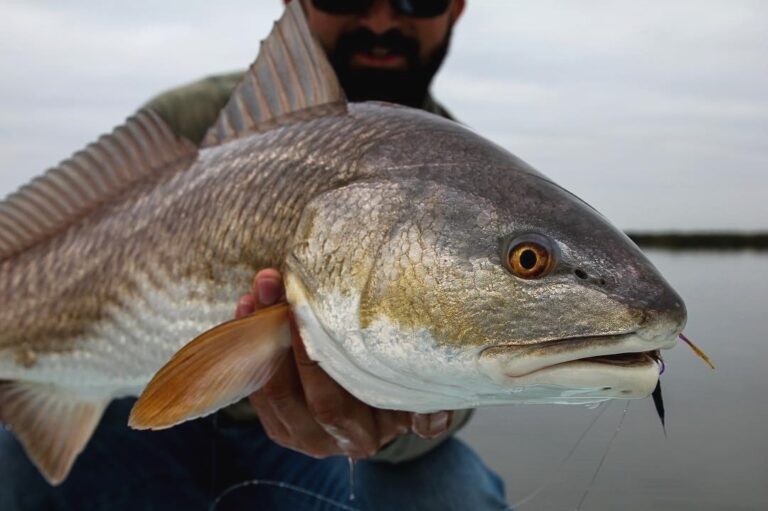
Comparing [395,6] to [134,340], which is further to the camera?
[395,6]

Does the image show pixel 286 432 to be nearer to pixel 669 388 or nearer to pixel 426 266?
pixel 426 266

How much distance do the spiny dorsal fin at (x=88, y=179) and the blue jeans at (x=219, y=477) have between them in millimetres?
1165

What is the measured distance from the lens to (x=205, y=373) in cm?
165

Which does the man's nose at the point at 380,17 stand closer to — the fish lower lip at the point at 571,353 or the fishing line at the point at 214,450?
the fishing line at the point at 214,450

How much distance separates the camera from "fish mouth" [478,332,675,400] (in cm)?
130

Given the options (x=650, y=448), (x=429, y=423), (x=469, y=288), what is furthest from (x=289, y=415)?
(x=650, y=448)

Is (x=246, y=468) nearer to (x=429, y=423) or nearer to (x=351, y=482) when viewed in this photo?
(x=351, y=482)

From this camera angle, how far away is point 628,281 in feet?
4.48

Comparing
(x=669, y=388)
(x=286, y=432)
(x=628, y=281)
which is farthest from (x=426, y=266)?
(x=669, y=388)

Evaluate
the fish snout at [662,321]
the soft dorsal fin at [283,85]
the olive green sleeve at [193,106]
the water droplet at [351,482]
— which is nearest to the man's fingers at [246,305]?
the soft dorsal fin at [283,85]

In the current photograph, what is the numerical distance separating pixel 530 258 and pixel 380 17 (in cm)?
258

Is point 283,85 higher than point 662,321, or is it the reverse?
point 283,85

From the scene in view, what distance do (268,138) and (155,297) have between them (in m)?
0.51

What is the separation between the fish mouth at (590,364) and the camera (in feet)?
4.25
